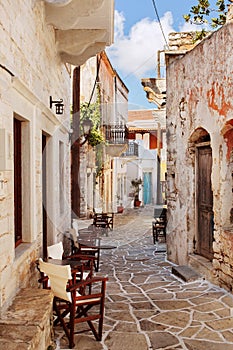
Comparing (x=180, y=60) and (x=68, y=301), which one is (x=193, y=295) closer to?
(x=68, y=301)

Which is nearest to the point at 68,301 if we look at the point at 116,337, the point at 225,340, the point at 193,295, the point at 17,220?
the point at 116,337

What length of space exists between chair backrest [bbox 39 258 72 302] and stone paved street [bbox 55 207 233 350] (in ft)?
1.66

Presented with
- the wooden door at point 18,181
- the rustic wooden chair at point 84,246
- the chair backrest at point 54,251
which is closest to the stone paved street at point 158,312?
the rustic wooden chair at point 84,246

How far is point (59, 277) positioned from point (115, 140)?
1593cm

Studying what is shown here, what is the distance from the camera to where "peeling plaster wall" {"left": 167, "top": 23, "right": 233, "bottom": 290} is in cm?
616

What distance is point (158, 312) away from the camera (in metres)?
5.36

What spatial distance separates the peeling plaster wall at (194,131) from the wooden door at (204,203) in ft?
0.48

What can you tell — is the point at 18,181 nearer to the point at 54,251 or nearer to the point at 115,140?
the point at 54,251

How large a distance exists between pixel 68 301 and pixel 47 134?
115 inches

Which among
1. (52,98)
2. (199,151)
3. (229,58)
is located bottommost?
(199,151)

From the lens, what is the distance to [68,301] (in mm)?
4289

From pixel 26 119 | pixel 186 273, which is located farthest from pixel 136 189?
pixel 26 119

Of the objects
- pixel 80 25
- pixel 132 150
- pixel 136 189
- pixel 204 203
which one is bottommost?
pixel 136 189

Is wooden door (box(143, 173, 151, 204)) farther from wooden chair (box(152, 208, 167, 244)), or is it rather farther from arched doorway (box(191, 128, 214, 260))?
arched doorway (box(191, 128, 214, 260))
